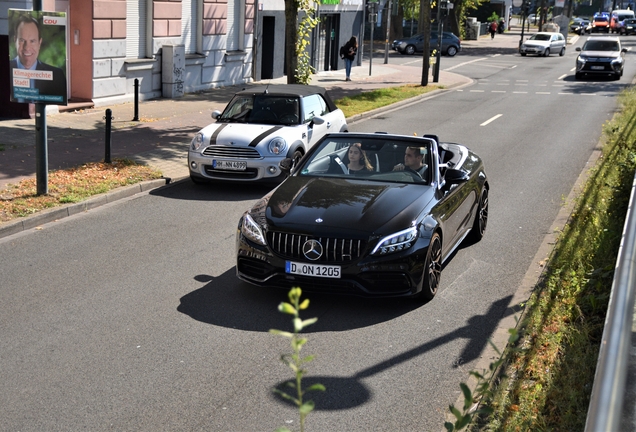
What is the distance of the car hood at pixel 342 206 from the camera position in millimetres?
7875

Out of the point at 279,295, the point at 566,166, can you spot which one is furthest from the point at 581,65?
the point at 279,295

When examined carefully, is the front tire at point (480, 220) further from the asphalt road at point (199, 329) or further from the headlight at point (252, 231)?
the headlight at point (252, 231)

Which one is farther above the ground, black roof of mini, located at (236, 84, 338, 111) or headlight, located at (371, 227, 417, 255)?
black roof of mini, located at (236, 84, 338, 111)

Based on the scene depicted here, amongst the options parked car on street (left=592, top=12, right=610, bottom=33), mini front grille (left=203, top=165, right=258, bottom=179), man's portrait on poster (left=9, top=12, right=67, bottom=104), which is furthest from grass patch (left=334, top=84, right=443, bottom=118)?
parked car on street (left=592, top=12, right=610, bottom=33)

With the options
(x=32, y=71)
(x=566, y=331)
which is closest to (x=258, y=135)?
(x=32, y=71)

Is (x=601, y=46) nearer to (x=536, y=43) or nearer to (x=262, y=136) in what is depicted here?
(x=536, y=43)

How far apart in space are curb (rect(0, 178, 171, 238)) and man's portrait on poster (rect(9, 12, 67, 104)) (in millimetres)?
1464

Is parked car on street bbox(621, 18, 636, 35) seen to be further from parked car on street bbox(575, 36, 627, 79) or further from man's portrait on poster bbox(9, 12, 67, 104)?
man's portrait on poster bbox(9, 12, 67, 104)

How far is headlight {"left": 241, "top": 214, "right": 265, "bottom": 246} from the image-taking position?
8.05 m

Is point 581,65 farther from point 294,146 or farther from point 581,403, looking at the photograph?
point 581,403

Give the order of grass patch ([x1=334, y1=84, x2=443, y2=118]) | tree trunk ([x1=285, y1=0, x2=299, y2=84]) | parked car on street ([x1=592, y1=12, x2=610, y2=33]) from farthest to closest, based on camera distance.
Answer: parked car on street ([x1=592, y1=12, x2=610, y2=33])
grass patch ([x1=334, y1=84, x2=443, y2=118])
tree trunk ([x1=285, y1=0, x2=299, y2=84])

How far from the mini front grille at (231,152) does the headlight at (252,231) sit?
4.96 metres

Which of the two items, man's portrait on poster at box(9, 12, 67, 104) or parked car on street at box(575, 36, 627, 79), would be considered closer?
man's portrait on poster at box(9, 12, 67, 104)

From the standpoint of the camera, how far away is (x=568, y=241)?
9992 millimetres
